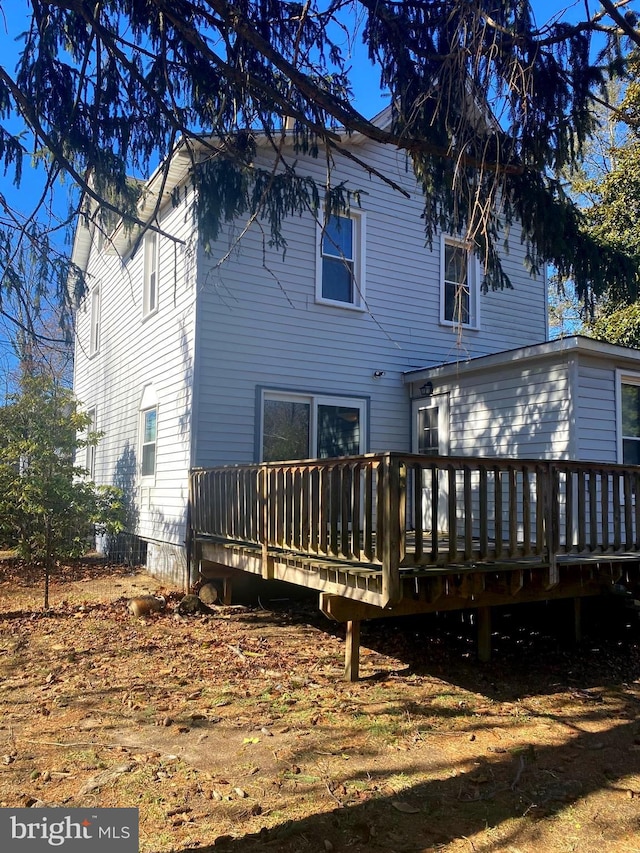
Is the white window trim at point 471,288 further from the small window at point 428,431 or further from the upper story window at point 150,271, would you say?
the upper story window at point 150,271

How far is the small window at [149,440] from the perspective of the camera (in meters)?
11.0

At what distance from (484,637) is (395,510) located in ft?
7.91

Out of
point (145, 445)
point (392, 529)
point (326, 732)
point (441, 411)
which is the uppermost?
point (441, 411)

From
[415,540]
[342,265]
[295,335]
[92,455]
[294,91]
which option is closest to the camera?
[415,540]

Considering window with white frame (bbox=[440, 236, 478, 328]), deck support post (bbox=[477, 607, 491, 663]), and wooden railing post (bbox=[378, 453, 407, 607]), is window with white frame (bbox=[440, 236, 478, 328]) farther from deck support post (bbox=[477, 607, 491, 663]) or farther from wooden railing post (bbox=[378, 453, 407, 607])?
wooden railing post (bbox=[378, 453, 407, 607])

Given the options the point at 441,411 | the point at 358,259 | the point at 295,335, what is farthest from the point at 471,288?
the point at 295,335

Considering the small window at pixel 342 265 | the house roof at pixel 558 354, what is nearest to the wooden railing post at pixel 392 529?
the house roof at pixel 558 354

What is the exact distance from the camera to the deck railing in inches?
198

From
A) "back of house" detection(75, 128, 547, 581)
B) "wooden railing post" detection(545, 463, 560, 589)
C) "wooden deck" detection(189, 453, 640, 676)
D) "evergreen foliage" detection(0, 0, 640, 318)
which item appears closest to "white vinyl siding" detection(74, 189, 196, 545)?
"back of house" detection(75, 128, 547, 581)

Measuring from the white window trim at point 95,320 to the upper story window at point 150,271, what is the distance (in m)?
4.36

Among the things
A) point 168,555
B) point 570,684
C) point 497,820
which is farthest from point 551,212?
point 168,555

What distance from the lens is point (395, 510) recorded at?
16.2 ft

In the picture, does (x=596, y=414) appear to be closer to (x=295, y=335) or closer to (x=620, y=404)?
(x=620, y=404)

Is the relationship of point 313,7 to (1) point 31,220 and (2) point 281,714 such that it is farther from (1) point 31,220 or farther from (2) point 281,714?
(2) point 281,714
